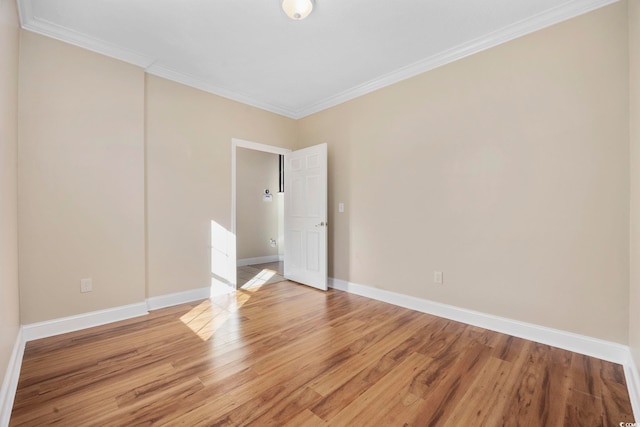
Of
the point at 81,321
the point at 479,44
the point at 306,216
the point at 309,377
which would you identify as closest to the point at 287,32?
the point at 479,44

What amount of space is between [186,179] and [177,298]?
4.65 ft

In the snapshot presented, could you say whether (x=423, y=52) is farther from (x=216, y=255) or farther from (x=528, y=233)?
(x=216, y=255)

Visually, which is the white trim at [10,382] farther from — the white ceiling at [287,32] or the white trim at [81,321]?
the white ceiling at [287,32]

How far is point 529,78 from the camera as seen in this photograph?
2.34 meters

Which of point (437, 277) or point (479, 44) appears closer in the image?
point (479, 44)

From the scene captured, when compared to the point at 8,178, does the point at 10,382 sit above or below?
below

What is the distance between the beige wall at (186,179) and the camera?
304 centimetres

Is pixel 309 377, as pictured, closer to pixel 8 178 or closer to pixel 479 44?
pixel 8 178

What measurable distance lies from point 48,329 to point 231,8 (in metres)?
3.12

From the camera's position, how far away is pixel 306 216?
4.03 meters

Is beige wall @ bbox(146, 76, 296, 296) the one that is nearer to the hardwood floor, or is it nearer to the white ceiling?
the white ceiling

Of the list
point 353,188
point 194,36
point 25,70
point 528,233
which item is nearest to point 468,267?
point 528,233

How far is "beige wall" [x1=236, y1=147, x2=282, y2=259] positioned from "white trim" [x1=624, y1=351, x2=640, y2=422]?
529 cm

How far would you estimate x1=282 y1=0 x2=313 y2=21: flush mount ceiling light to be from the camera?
2.04 metres
